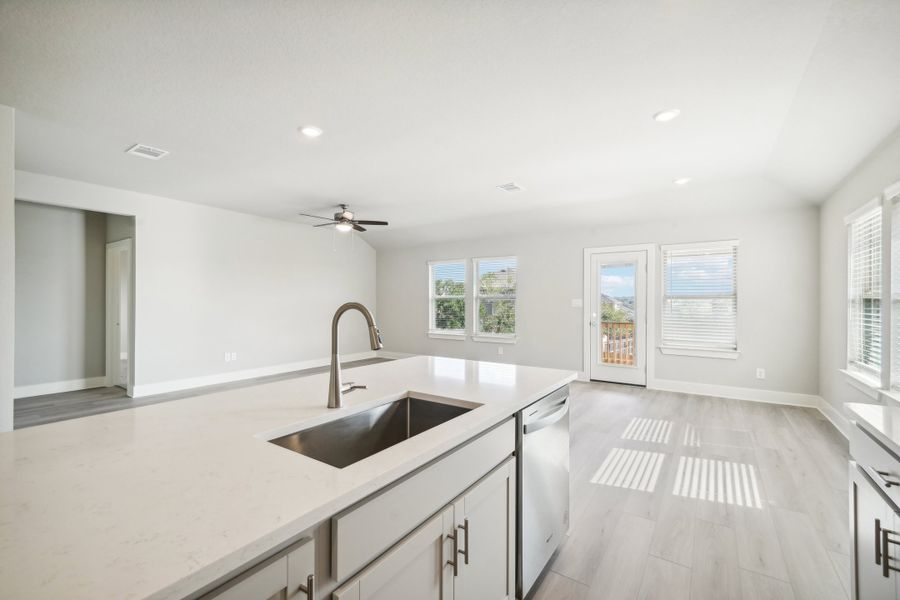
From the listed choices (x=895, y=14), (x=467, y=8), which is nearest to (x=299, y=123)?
(x=467, y=8)

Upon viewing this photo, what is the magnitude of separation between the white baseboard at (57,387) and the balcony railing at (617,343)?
24.8ft

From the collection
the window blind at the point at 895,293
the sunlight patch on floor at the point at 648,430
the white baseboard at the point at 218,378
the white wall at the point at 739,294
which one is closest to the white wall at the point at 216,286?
the white baseboard at the point at 218,378

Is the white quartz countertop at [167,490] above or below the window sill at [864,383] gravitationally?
above

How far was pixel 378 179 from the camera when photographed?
4508 millimetres

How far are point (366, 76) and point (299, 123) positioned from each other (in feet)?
3.06

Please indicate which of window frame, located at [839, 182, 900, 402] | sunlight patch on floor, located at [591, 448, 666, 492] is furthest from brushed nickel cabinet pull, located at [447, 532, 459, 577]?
window frame, located at [839, 182, 900, 402]

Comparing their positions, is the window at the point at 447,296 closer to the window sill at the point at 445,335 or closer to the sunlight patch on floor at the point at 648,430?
the window sill at the point at 445,335

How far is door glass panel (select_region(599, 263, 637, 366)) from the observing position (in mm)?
5797

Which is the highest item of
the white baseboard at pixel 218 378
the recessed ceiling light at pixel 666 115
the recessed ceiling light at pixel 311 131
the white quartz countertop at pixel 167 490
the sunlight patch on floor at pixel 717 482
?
the recessed ceiling light at pixel 311 131

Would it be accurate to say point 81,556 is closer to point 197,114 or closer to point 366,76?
point 366,76

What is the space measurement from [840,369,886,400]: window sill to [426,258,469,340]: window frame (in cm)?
517

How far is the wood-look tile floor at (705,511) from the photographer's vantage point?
184cm

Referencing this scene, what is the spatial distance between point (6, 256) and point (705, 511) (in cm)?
508

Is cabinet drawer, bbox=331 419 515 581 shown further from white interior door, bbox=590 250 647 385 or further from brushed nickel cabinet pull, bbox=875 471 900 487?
white interior door, bbox=590 250 647 385
